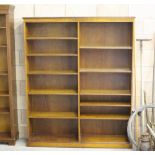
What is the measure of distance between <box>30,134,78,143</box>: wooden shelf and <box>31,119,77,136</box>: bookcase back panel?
75mm

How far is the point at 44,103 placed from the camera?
3832 millimetres

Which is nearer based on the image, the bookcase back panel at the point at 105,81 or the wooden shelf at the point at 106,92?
the wooden shelf at the point at 106,92

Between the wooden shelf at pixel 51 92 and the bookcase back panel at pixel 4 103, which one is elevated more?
the wooden shelf at pixel 51 92

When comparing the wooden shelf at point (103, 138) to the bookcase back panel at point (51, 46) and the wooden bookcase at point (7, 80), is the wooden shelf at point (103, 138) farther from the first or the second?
the bookcase back panel at point (51, 46)

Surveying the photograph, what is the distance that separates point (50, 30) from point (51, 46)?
0.73 ft

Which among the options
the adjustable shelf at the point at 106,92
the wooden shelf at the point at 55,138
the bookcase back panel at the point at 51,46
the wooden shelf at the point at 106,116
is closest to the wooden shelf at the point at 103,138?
the wooden shelf at the point at 55,138

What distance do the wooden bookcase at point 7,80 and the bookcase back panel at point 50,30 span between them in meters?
0.27

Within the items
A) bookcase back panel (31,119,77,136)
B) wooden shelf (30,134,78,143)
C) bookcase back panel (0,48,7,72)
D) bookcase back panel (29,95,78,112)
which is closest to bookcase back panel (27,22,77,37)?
bookcase back panel (0,48,7,72)

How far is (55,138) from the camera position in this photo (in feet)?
12.3

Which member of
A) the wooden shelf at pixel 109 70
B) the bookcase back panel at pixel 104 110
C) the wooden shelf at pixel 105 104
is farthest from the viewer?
the bookcase back panel at pixel 104 110

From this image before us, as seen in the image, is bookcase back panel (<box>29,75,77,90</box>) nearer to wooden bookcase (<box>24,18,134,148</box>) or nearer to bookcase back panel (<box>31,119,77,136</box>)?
wooden bookcase (<box>24,18,134,148</box>)

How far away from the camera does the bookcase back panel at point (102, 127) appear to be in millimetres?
3840

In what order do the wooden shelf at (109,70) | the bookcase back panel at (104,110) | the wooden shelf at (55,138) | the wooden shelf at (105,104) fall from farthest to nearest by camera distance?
the bookcase back panel at (104,110) < the wooden shelf at (55,138) < the wooden shelf at (105,104) < the wooden shelf at (109,70)
